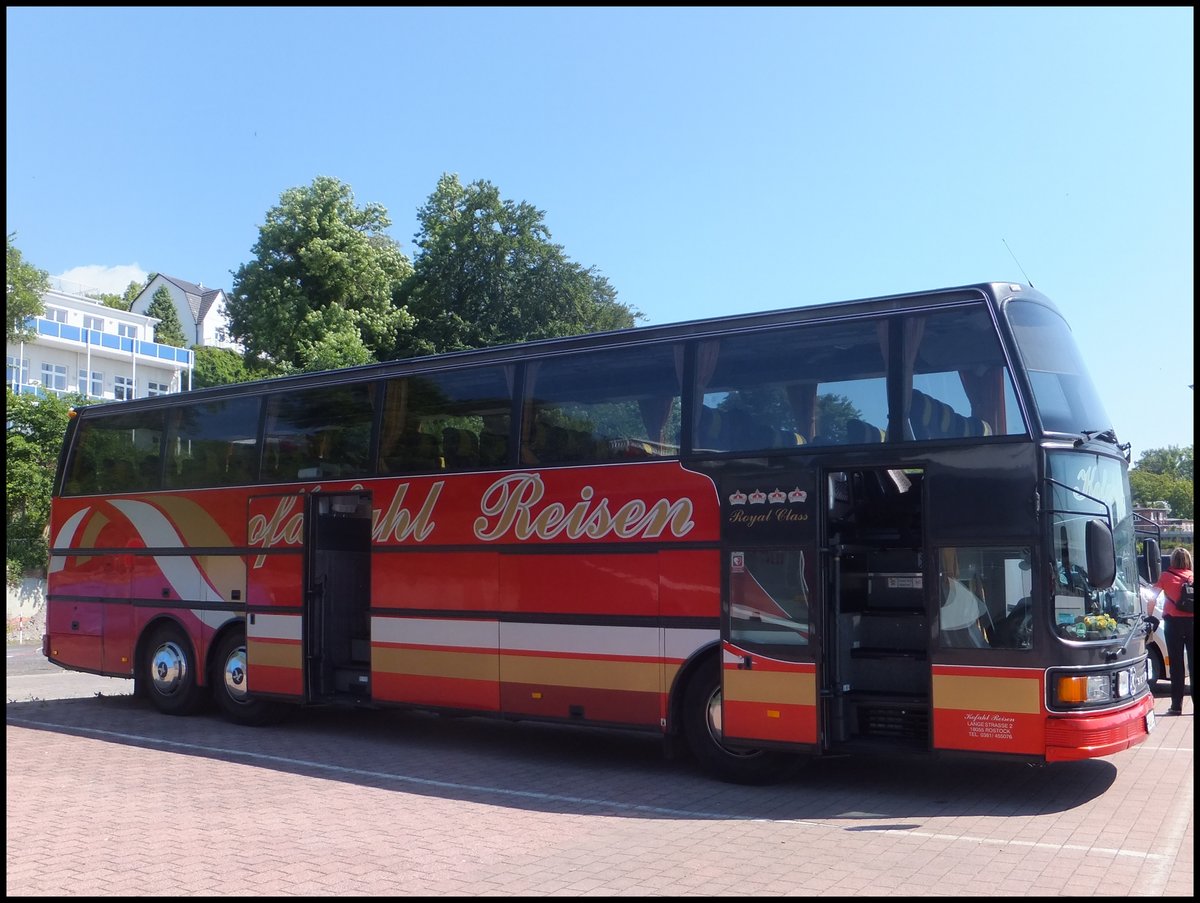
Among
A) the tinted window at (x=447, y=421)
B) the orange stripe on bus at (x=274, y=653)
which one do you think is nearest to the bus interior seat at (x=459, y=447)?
the tinted window at (x=447, y=421)

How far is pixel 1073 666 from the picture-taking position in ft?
27.9

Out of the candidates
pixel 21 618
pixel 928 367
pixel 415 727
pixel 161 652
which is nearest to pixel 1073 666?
pixel 928 367

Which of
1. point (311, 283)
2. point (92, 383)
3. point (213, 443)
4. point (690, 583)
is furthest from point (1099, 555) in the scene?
point (92, 383)

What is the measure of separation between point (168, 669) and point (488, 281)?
35.1 m

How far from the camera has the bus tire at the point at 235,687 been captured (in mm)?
14148

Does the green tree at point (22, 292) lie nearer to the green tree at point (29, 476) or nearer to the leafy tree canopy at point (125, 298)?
the green tree at point (29, 476)

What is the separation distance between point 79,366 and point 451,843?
77.2m

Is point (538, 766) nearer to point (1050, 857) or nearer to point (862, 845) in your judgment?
point (862, 845)

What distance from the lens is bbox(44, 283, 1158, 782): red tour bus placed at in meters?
8.78

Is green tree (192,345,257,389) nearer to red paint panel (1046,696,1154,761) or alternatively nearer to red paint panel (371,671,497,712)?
red paint panel (371,671,497,712)

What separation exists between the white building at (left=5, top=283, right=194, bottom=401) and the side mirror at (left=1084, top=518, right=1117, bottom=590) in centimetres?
6839

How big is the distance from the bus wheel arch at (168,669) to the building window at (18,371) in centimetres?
5206

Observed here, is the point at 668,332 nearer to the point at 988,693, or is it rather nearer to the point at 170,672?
the point at 988,693

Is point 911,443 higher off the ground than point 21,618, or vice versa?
point 911,443
